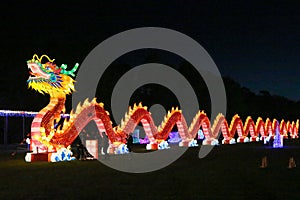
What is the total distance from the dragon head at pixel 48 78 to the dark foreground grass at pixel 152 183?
4.03 metres

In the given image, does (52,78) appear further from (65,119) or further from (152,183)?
(152,183)

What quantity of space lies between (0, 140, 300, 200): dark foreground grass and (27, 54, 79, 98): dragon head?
403cm

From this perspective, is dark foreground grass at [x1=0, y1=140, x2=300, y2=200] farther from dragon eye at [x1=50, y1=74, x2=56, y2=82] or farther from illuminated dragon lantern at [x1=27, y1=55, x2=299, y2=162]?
dragon eye at [x1=50, y1=74, x2=56, y2=82]

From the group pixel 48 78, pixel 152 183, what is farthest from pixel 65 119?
pixel 152 183

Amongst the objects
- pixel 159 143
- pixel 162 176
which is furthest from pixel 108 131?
pixel 162 176

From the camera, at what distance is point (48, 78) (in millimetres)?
19453

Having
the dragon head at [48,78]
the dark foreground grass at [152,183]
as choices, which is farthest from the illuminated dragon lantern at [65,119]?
the dark foreground grass at [152,183]

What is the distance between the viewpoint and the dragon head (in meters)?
19.1

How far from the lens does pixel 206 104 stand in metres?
56.5

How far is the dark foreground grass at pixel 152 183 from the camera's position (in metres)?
10.0

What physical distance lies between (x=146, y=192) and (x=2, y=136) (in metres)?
27.9

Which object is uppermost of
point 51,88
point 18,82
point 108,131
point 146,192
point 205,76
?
point 205,76

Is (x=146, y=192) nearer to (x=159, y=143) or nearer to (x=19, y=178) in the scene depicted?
(x=19, y=178)

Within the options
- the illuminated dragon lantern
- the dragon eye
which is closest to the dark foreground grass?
the illuminated dragon lantern
